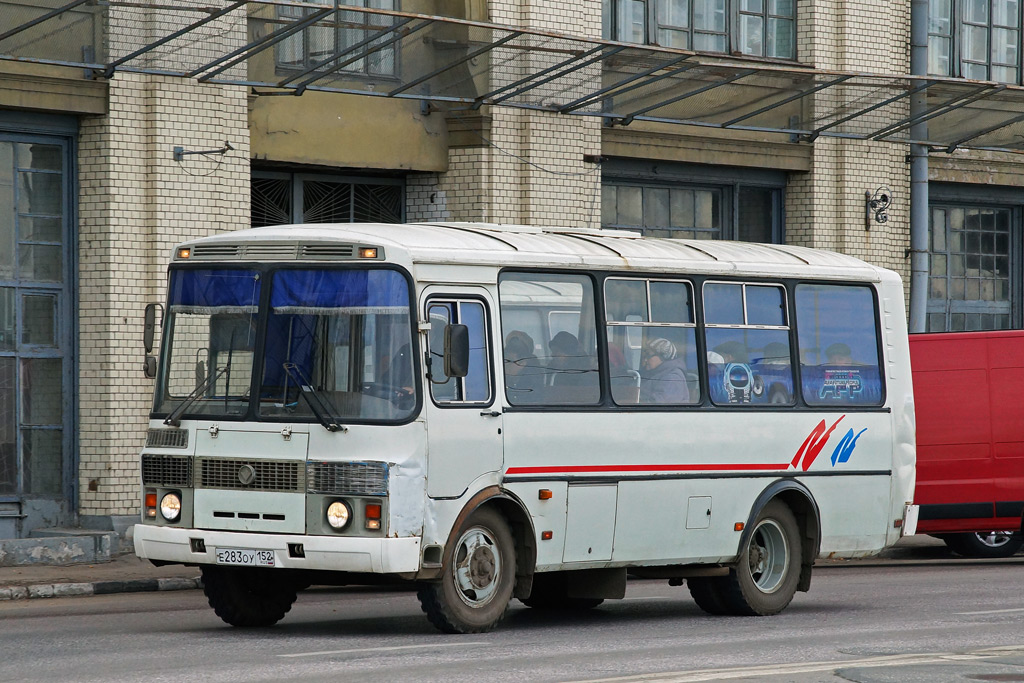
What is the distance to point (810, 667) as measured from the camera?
10266 millimetres

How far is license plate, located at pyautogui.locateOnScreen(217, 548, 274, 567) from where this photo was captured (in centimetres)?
1152

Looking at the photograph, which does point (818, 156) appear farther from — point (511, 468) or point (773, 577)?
point (511, 468)

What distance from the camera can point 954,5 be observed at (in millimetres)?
26734

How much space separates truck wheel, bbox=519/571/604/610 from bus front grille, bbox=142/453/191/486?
2901 mm

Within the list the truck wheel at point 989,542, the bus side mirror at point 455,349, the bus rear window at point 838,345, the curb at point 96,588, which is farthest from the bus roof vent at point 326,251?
the truck wheel at point 989,542

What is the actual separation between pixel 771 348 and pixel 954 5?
14.2 meters

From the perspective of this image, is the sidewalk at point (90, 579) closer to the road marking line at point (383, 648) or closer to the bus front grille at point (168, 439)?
the bus front grille at point (168, 439)

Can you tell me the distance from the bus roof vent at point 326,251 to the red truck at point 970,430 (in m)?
9.33

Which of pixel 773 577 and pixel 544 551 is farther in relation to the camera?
pixel 773 577

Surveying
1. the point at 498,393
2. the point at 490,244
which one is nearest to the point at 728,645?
the point at 498,393

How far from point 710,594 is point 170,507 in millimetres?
4449

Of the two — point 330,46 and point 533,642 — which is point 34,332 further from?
point 533,642

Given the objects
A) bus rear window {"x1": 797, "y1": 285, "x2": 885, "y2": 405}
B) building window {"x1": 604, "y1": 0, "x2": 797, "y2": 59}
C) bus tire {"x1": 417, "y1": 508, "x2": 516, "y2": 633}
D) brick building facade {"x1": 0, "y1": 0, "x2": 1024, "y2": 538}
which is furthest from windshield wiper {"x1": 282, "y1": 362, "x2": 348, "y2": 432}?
building window {"x1": 604, "y1": 0, "x2": 797, "y2": 59}

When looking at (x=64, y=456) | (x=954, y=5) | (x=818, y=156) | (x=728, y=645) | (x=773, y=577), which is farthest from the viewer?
(x=954, y=5)
